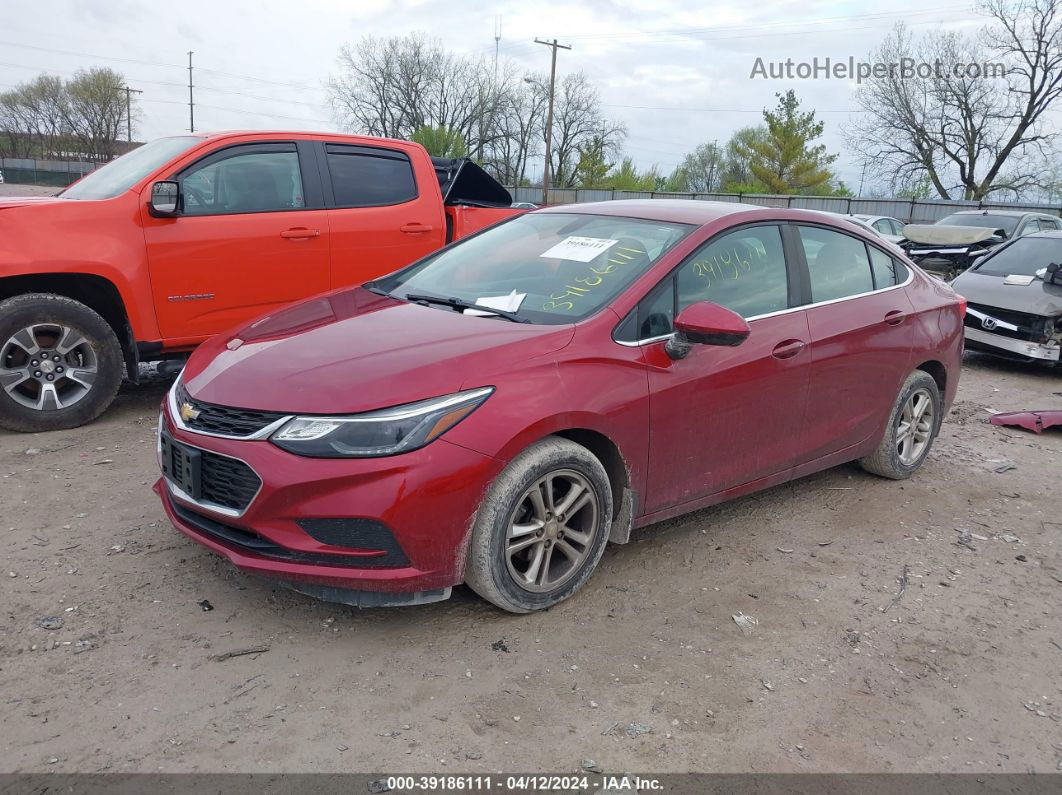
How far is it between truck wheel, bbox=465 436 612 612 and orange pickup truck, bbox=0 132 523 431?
11.3ft

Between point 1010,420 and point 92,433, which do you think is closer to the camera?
point 92,433

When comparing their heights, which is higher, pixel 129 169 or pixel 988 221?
pixel 988 221

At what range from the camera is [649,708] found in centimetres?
283

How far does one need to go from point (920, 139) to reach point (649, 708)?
149 ft

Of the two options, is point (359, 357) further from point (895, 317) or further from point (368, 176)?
point (368, 176)

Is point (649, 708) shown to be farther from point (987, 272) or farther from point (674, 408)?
point (987, 272)

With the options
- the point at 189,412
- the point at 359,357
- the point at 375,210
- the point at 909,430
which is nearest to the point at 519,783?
the point at 359,357

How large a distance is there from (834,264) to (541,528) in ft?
7.80

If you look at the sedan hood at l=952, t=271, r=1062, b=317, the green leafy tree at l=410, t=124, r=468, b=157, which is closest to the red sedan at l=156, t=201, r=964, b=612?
the sedan hood at l=952, t=271, r=1062, b=317

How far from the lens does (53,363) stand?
534 centimetres

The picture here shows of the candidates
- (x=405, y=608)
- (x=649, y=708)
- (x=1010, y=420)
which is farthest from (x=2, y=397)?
(x=1010, y=420)

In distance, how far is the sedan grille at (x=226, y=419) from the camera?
3004mm

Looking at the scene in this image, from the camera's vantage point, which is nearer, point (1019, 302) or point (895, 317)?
point (895, 317)

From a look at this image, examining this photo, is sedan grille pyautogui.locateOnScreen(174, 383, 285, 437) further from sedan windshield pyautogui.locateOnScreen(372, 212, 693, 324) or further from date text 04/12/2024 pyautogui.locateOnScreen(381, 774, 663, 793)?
date text 04/12/2024 pyautogui.locateOnScreen(381, 774, 663, 793)
